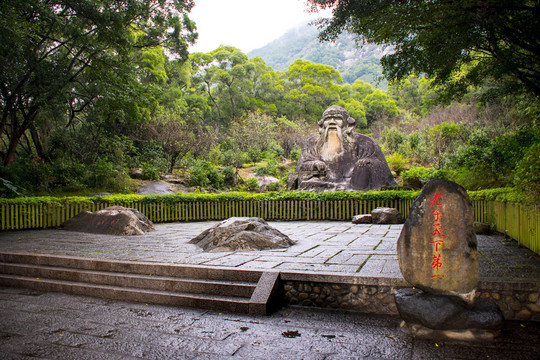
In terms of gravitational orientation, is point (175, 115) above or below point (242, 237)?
above

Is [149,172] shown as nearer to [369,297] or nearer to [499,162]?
[499,162]

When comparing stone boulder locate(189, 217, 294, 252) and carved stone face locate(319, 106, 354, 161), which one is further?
carved stone face locate(319, 106, 354, 161)

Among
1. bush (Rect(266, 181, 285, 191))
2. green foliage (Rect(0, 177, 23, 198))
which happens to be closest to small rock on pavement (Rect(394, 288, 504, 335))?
green foliage (Rect(0, 177, 23, 198))

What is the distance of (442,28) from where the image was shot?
4191 millimetres

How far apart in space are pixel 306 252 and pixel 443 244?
2.55m

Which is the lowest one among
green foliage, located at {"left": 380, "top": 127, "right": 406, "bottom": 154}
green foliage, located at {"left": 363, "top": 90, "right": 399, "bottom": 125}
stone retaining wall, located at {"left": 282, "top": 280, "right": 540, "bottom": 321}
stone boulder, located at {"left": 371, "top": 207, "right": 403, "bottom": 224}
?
stone retaining wall, located at {"left": 282, "top": 280, "right": 540, "bottom": 321}

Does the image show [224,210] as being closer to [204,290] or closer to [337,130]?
[337,130]

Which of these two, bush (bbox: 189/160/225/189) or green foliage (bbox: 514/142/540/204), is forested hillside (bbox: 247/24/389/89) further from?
green foliage (bbox: 514/142/540/204)

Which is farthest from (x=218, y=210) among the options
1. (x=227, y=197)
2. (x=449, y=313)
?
(x=449, y=313)

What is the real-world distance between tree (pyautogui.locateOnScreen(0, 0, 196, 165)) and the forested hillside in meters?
62.9

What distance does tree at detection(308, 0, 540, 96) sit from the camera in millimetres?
3793

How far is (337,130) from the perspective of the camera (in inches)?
539

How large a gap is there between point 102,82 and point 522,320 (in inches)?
536

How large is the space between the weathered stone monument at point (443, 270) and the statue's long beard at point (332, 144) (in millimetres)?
10561
